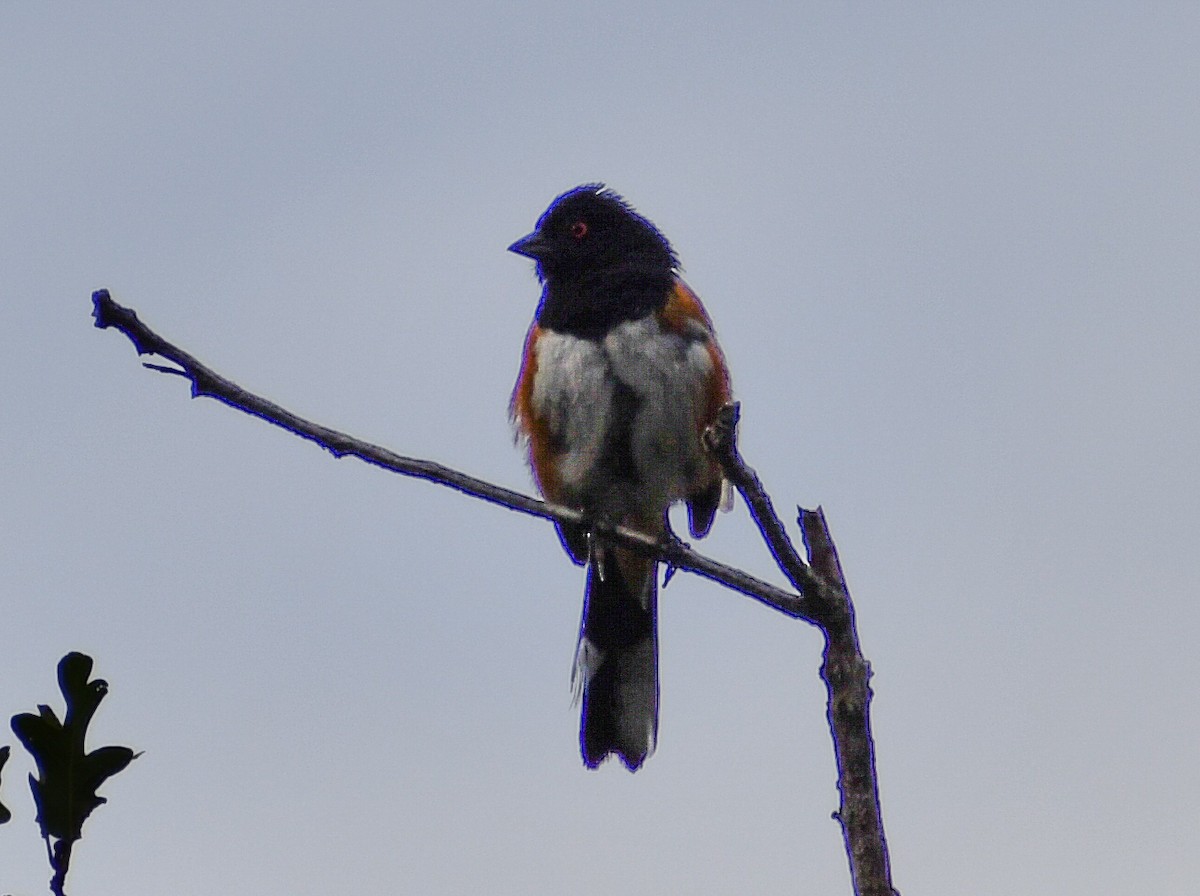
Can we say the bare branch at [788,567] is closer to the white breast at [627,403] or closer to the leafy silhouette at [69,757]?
the leafy silhouette at [69,757]

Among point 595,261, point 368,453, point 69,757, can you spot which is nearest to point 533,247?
point 595,261

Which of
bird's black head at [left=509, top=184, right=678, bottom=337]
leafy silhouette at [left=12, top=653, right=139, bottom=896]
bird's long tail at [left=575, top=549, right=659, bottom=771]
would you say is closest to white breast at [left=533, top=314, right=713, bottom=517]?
bird's black head at [left=509, top=184, right=678, bottom=337]

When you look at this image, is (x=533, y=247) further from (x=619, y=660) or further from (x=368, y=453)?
(x=368, y=453)

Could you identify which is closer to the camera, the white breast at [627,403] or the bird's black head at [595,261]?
the white breast at [627,403]

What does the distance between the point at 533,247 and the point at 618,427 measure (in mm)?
1281

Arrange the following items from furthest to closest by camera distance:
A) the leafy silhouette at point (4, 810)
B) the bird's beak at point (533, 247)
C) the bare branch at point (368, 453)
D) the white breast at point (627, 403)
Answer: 1. the bird's beak at point (533, 247)
2. the white breast at point (627, 403)
3. the bare branch at point (368, 453)
4. the leafy silhouette at point (4, 810)

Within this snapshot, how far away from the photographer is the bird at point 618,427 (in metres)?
5.28

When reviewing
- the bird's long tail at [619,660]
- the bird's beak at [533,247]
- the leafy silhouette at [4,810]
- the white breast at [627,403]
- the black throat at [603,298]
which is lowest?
the leafy silhouette at [4,810]

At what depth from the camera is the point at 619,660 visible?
19.8 ft

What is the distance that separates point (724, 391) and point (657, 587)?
1127mm

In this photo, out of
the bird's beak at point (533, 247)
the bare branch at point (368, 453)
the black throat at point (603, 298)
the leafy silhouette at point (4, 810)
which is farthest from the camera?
the bird's beak at point (533, 247)

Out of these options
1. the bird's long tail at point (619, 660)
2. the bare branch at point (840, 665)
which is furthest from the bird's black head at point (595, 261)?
the bare branch at point (840, 665)

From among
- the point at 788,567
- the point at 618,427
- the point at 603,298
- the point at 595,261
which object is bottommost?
the point at 788,567

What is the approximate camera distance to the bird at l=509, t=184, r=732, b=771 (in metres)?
5.28
